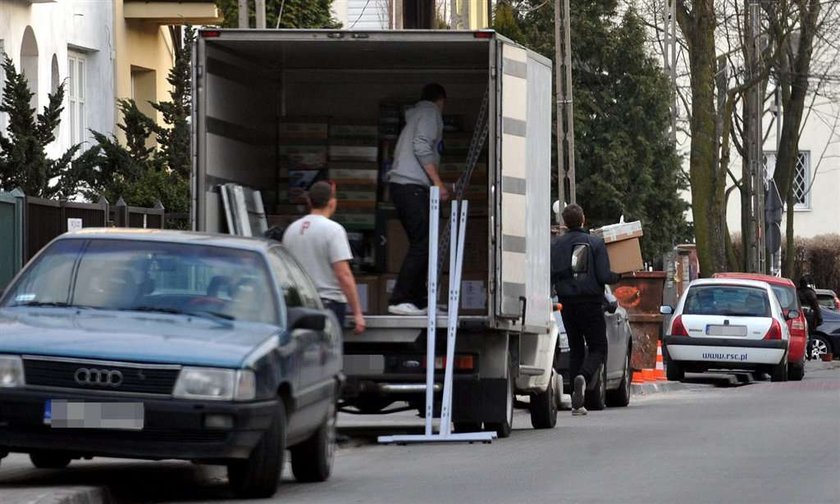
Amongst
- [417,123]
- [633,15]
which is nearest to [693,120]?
[633,15]

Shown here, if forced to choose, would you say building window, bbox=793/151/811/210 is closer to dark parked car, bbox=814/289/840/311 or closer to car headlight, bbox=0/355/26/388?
dark parked car, bbox=814/289/840/311

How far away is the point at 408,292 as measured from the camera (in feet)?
51.4

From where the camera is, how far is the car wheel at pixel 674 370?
93.6ft

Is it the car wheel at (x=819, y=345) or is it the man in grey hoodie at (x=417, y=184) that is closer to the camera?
the man in grey hoodie at (x=417, y=184)

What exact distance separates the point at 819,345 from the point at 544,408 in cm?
2486

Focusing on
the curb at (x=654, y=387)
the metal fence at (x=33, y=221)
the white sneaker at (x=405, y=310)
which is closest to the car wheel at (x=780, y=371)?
the curb at (x=654, y=387)

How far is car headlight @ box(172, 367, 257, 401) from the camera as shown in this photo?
385 inches

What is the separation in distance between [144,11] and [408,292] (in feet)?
53.0

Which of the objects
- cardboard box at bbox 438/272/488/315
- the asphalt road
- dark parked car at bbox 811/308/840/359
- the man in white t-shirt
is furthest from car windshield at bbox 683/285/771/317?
the man in white t-shirt

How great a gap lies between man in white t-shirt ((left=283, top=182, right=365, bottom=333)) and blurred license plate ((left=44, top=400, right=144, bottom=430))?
12.5 ft

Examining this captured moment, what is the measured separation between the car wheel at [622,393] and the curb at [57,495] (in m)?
12.1

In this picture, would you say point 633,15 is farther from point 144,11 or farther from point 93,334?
point 93,334

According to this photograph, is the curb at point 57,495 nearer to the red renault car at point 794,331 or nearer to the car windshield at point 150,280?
the car windshield at point 150,280

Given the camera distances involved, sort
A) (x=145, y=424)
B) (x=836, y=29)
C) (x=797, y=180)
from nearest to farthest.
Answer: (x=145, y=424)
(x=836, y=29)
(x=797, y=180)
